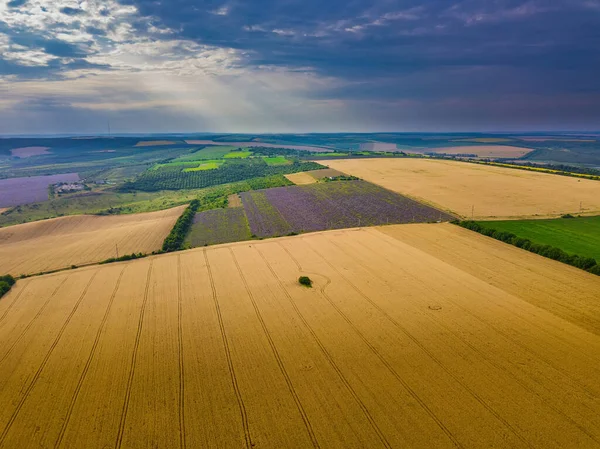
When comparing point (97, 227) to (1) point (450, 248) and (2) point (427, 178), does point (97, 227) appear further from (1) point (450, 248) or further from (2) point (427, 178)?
(2) point (427, 178)

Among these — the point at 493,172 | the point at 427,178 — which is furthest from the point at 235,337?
the point at 493,172

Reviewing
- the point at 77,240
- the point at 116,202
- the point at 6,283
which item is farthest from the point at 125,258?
the point at 116,202

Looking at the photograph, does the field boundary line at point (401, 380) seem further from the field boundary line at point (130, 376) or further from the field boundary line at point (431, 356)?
the field boundary line at point (130, 376)

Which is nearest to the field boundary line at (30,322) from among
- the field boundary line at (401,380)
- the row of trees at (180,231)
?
the row of trees at (180,231)

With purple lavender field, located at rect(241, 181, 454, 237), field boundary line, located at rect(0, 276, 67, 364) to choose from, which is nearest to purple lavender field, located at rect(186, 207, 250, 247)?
purple lavender field, located at rect(241, 181, 454, 237)

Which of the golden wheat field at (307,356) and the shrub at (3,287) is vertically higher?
the golden wheat field at (307,356)

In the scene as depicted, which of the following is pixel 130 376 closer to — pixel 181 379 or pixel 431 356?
pixel 181 379
